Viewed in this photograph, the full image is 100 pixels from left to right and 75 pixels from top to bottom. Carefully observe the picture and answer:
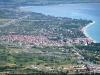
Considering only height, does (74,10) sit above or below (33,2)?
below

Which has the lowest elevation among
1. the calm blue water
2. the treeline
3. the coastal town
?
the coastal town

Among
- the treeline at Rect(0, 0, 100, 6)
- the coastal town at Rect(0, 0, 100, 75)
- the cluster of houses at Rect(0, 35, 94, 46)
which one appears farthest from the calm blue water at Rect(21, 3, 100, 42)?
the cluster of houses at Rect(0, 35, 94, 46)

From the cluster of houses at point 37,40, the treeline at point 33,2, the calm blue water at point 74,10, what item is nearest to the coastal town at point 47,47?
the cluster of houses at point 37,40

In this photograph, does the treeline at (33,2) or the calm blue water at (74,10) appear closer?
the calm blue water at (74,10)

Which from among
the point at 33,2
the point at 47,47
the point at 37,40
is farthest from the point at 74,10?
the point at 47,47

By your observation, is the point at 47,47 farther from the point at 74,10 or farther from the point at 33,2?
the point at 33,2

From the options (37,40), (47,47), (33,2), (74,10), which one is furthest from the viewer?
(33,2)

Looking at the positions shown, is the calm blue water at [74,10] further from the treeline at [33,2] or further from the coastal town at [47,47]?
the coastal town at [47,47]

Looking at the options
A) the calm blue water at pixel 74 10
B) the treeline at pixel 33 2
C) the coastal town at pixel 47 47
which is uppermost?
the treeline at pixel 33 2

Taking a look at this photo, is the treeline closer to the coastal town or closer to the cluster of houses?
the coastal town

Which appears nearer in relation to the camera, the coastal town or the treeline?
the coastal town

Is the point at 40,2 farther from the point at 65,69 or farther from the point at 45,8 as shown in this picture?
the point at 65,69
